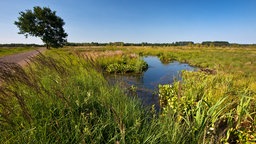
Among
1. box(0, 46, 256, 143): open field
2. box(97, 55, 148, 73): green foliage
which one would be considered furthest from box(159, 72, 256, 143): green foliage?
box(97, 55, 148, 73): green foliage

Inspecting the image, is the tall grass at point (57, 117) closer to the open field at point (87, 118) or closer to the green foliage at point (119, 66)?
the open field at point (87, 118)

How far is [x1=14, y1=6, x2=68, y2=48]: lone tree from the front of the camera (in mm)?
39800

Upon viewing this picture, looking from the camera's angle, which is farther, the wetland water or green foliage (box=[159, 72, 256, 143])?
the wetland water

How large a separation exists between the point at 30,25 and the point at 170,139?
45.9 metres

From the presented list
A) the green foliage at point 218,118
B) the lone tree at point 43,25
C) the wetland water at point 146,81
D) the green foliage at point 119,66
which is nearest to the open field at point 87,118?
the green foliage at point 218,118

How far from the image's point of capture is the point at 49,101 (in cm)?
258

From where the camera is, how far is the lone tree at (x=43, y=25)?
39.8 m

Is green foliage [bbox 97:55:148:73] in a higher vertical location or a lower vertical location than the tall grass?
→ lower

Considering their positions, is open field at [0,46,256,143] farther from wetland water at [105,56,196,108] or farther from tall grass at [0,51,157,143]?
wetland water at [105,56,196,108]

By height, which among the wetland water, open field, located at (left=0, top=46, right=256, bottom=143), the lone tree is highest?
the lone tree

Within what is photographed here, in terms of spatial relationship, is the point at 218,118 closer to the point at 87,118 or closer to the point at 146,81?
the point at 87,118

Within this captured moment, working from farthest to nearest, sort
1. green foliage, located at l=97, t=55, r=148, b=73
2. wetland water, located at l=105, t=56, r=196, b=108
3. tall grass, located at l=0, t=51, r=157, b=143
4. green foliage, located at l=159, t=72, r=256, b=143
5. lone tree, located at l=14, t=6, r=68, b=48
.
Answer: lone tree, located at l=14, t=6, r=68, b=48
green foliage, located at l=97, t=55, r=148, b=73
wetland water, located at l=105, t=56, r=196, b=108
green foliage, located at l=159, t=72, r=256, b=143
tall grass, located at l=0, t=51, r=157, b=143

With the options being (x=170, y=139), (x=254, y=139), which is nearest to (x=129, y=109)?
(x=170, y=139)

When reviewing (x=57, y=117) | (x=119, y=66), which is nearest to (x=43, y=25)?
(x=119, y=66)
